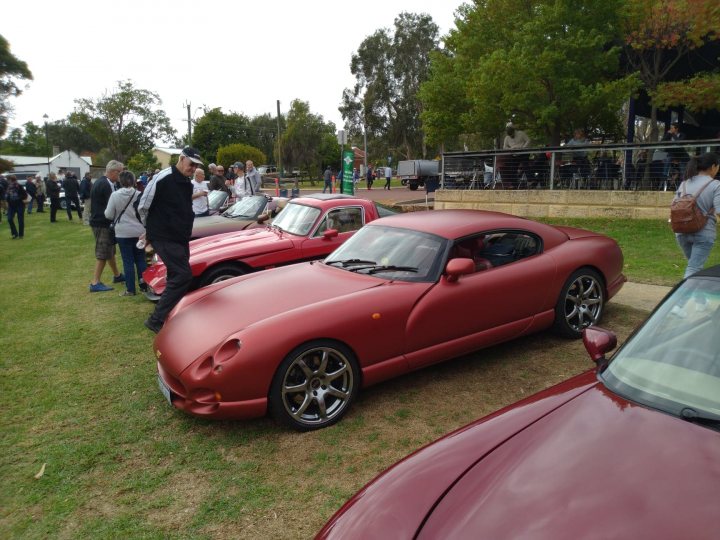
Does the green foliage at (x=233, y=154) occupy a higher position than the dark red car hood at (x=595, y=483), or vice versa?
the green foliage at (x=233, y=154)

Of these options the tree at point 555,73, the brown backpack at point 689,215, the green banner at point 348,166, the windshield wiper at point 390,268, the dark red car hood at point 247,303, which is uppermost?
the tree at point 555,73

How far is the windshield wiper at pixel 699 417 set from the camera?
6.11 ft

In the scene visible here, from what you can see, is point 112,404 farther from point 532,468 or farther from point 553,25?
point 553,25

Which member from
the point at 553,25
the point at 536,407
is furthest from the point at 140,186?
the point at 536,407

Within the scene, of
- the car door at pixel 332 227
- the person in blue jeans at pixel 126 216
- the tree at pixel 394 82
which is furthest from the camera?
the tree at pixel 394 82

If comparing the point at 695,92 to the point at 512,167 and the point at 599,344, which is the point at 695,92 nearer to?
the point at 512,167

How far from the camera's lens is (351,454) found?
329 centimetres

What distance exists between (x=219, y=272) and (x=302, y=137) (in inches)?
2072

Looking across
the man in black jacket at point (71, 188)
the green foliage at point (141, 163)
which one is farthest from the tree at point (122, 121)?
the man in black jacket at point (71, 188)

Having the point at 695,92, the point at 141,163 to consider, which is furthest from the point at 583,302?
the point at 141,163

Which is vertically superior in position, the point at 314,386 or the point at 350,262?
the point at 350,262

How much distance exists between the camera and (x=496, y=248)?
182 inches

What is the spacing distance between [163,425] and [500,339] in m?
2.70

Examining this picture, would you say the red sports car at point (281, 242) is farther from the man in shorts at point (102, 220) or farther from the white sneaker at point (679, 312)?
the white sneaker at point (679, 312)
